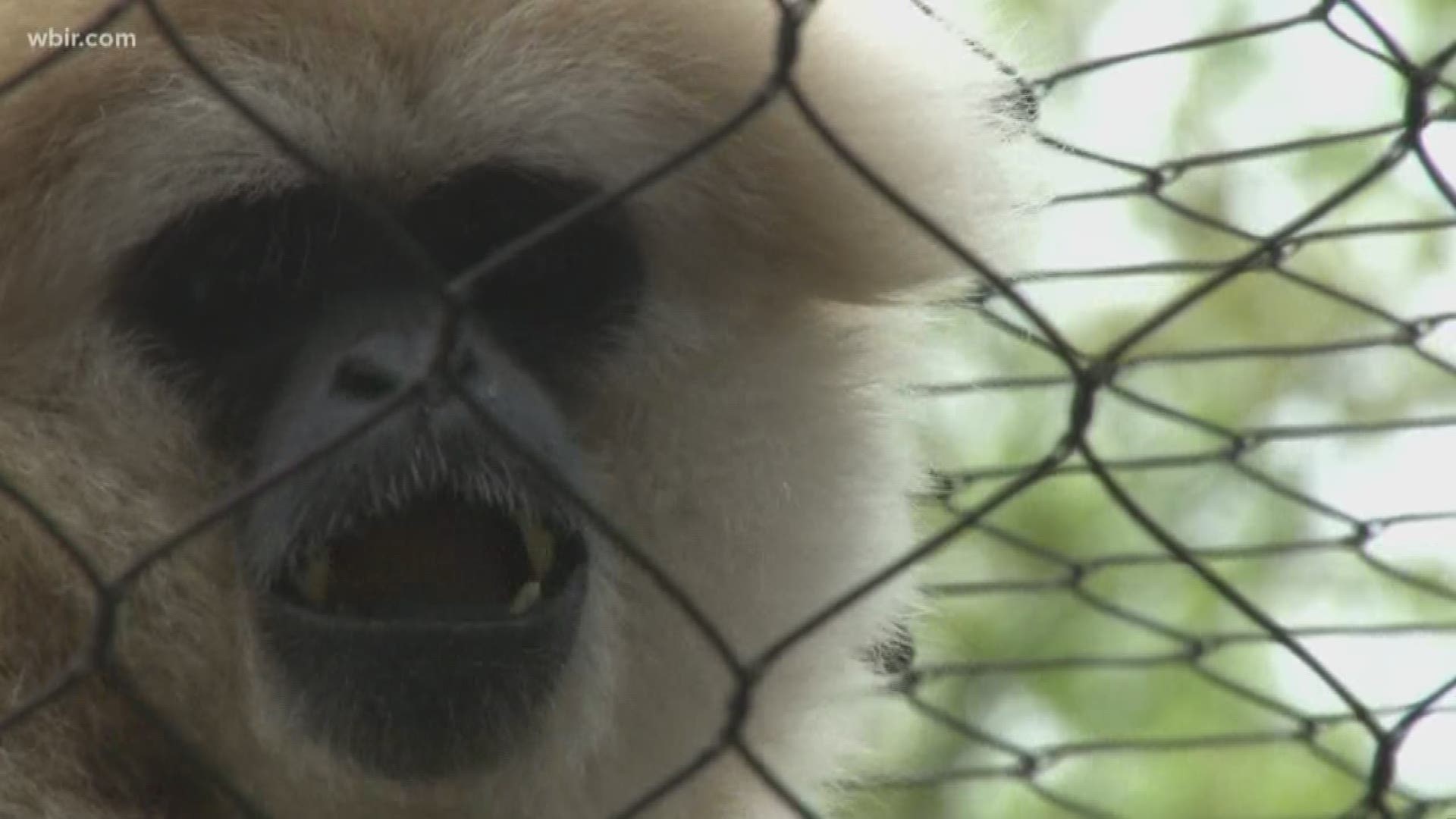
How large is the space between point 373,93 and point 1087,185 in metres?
1.68

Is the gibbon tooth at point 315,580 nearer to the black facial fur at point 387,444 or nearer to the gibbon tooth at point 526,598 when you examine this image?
the black facial fur at point 387,444

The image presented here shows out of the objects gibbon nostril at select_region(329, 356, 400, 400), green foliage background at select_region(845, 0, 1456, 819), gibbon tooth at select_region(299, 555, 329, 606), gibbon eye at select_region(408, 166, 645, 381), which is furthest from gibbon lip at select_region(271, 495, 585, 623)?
green foliage background at select_region(845, 0, 1456, 819)

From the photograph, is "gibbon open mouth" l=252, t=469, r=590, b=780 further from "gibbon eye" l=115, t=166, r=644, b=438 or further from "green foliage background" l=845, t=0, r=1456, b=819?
"green foliage background" l=845, t=0, r=1456, b=819

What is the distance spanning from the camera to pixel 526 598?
97.1 inches

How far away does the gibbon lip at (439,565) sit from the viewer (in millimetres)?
2383

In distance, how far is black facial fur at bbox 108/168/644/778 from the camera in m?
2.35

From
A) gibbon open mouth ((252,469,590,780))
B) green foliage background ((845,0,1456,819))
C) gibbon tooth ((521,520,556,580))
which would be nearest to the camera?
gibbon open mouth ((252,469,590,780))

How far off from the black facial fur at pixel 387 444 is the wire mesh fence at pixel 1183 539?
624mm

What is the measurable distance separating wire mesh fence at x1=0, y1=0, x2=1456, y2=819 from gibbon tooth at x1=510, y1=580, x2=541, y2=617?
2.13 feet

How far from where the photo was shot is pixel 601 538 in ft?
8.41

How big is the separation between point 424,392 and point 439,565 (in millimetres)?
362

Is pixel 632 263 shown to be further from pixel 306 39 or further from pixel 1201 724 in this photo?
pixel 1201 724

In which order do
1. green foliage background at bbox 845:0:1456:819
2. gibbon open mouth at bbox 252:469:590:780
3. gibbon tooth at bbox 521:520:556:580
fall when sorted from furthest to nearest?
green foliage background at bbox 845:0:1456:819 < gibbon tooth at bbox 521:520:556:580 < gibbon open mouth at bbox 252:469:590:780

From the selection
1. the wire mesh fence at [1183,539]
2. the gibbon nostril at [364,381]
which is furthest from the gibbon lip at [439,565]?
the wire mesh fence at [1183,539]
